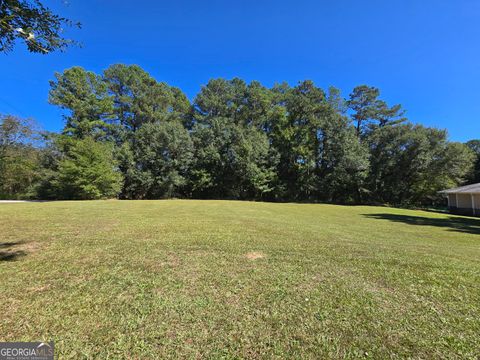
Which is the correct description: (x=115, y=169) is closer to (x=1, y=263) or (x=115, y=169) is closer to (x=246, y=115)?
(x=246, y=115)

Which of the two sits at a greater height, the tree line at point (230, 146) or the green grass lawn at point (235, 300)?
the tree line at point (230, 146)

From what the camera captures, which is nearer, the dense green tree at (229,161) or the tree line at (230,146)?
the tree line at (230,146)

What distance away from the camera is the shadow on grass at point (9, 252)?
4.50 meters

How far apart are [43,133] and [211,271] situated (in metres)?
32.7

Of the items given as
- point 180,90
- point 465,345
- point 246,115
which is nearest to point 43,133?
point 180,90

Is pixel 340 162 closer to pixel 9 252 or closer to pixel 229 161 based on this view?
pixel 229 161

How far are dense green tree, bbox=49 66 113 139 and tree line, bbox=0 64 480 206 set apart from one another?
0.36 feet

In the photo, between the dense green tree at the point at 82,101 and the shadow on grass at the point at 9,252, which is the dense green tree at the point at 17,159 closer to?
the dense green tree at the point at 82,101

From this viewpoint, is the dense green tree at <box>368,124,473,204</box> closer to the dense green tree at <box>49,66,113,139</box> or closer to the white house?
the white house

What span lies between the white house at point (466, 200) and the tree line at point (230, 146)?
6992 millimetres

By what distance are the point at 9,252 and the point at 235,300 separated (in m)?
4.91

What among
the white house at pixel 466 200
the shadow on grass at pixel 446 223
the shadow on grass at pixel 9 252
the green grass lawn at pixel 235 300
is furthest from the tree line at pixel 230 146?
the green grass lawn at pixel 235 300

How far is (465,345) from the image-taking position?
7.74 feet

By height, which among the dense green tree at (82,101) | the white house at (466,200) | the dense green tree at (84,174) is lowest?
the white house at (466,200)
